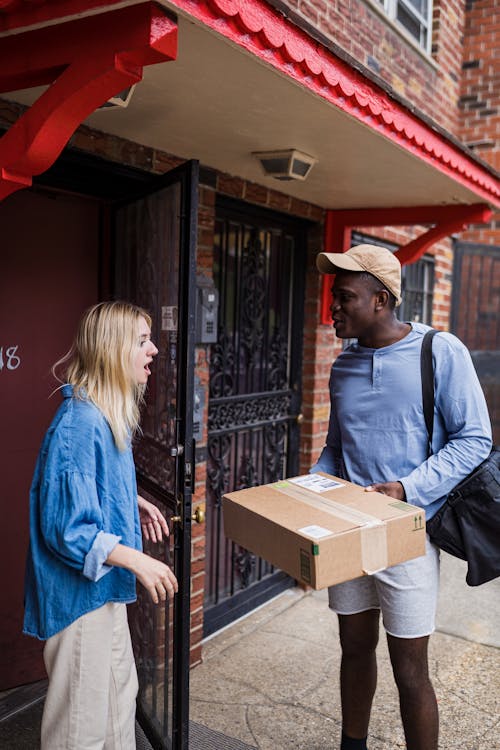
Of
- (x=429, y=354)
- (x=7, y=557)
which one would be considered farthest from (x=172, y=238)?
(x=7, y=557)

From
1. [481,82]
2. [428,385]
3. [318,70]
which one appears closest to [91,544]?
[428,385]

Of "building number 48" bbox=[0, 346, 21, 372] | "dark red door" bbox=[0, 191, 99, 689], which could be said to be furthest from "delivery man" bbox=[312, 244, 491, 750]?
"building number 48" bbox=[0, 346, 21, 372]

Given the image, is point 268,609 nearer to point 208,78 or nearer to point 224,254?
point 224,254

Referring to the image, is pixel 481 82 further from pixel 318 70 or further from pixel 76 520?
pixel 76 520

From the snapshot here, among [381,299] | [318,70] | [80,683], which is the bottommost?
[80,683]

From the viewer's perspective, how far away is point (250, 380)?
4332 mm

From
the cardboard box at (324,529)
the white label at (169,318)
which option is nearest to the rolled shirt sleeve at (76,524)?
the cardboard box at (324,529)

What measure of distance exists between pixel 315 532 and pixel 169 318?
1.14 metres

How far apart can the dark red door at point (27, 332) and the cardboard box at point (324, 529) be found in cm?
135

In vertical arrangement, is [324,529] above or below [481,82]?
below

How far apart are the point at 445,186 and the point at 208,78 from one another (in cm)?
194

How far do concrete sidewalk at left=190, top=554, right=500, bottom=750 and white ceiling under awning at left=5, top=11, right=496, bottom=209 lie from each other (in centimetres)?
268

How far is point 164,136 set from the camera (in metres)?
3.05

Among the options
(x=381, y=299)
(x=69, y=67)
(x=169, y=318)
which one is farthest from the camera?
(x=169, y=318)
